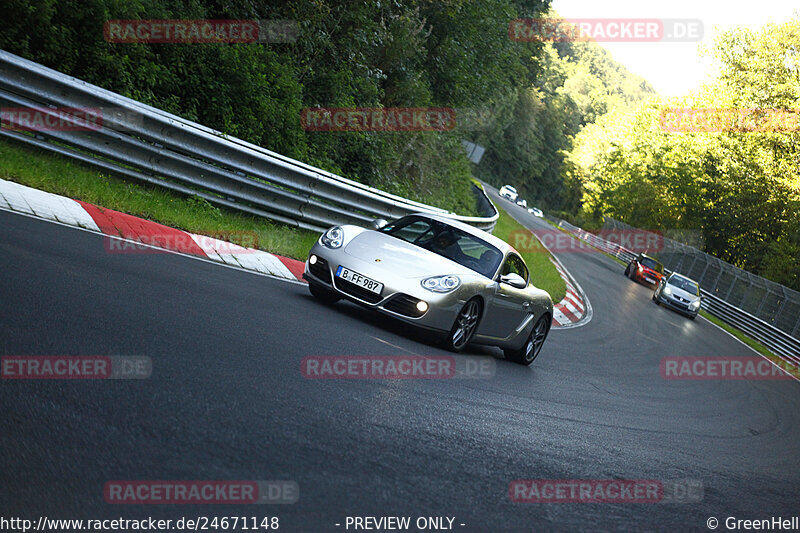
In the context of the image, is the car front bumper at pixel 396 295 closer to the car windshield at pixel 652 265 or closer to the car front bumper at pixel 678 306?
the car front bumper at pixel 678 306

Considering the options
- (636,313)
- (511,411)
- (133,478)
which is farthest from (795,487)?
(636,313)

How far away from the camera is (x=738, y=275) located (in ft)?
131

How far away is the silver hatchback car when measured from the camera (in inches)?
1171

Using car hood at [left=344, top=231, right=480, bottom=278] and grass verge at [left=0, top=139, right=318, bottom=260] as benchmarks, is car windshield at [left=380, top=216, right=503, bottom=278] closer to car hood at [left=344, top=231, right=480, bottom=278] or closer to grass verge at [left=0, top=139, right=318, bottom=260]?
car hood at [left=344, top=231, right=480, bottom=278]

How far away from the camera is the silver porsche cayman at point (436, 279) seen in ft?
27.2

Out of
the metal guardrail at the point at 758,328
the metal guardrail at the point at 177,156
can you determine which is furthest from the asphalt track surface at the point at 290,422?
the metal guardrail at the point at 758,328

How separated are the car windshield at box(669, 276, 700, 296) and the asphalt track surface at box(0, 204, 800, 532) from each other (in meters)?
21.3

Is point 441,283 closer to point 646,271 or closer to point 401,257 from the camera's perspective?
point 401,257

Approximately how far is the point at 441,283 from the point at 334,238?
134 cm

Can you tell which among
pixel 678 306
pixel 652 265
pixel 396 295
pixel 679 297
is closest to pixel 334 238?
pixel 396 295

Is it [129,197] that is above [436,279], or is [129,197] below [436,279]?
below

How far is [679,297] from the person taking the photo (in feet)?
98.0

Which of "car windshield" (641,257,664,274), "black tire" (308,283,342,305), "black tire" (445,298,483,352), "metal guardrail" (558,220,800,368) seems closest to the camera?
"black tire" (445,298,483,352)

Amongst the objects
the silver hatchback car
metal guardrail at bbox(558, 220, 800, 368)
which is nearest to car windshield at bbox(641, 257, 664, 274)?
metal guardrail at bbox(558, 220, 800, 368)
